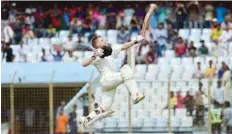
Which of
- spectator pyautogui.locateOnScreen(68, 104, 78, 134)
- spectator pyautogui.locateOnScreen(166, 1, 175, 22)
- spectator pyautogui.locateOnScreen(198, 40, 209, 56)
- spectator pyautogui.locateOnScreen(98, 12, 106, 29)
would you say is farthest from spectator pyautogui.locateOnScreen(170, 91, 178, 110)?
spectator pyautogui.locateOnScreen(98, 12, 106, 29)

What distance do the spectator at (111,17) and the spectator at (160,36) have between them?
1.46 meters

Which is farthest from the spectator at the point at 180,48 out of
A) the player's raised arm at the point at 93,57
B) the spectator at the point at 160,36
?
the player's raised arm at the point at 93,57

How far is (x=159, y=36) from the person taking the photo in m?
27.6

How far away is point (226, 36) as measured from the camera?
27.2m

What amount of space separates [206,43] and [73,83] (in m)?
4.59

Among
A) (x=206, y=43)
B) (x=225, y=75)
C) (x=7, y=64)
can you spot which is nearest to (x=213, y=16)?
(x=206, y=43)

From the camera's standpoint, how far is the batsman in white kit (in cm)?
1561

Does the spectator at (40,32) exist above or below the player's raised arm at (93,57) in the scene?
above

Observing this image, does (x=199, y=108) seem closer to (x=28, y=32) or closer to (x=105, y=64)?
(x=28, y=32)

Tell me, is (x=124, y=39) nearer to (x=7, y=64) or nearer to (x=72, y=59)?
(x=72, y=59)

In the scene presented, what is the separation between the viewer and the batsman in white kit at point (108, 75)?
15609mm

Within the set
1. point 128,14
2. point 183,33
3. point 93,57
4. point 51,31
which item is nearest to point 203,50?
point 183,33

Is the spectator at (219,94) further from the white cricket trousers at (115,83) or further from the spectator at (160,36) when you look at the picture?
the white cricket trousers at (115,83)

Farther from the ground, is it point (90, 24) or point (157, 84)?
point (90, 24)
